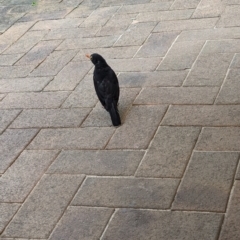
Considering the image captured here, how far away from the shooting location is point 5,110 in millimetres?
5219

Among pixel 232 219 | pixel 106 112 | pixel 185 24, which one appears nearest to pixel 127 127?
pixel 106 112

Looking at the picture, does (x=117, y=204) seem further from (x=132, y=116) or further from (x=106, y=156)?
(x=132, y=116)

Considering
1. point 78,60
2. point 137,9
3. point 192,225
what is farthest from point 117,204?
point 137,9

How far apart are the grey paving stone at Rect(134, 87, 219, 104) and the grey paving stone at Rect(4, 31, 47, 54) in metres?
1.90

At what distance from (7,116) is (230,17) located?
8.51 ft

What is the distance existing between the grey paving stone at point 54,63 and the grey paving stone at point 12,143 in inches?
42.7

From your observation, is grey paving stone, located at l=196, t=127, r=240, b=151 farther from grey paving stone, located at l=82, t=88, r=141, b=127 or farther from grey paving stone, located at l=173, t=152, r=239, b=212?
grey paving stone, located at l=82, t=88, r=141, b=127

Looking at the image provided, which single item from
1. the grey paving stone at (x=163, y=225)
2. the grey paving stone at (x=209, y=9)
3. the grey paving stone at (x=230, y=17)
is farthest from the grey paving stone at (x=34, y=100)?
the grey paving stone at (x=209, y=9)

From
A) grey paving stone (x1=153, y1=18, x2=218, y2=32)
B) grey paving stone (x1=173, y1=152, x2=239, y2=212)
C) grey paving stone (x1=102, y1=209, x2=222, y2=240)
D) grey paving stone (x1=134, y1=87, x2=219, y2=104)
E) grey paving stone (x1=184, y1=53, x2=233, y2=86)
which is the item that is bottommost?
grey paving stone (x1=153, y1=18, x2=218, y2=32)

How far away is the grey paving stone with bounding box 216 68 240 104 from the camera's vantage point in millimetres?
4762

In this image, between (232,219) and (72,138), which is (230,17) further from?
(232,219)

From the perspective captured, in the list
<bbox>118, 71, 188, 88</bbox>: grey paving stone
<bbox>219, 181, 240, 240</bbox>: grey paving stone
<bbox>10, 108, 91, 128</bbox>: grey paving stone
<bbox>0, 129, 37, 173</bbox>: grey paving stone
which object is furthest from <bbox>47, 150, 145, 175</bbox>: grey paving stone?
<bbox>118, 71, 188, 88</bbox>: grey paving stone

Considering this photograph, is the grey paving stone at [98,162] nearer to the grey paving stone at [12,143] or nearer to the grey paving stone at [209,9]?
the grey paving stone at [12,143]

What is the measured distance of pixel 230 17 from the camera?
631cm
